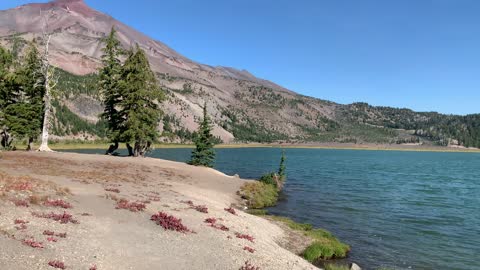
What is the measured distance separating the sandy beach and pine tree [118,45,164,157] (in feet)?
81.7

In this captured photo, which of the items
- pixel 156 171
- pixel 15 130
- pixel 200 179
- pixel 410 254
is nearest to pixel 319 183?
pixel 200 179

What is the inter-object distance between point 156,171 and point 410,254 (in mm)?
34211

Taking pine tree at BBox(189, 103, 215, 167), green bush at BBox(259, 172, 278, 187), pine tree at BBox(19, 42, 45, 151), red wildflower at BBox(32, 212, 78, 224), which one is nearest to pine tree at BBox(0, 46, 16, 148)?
pine tree at BBox(19, 42, 45, 151)

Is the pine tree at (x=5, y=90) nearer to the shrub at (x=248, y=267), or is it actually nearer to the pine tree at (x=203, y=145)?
the pine tree at (x=203, y=145)

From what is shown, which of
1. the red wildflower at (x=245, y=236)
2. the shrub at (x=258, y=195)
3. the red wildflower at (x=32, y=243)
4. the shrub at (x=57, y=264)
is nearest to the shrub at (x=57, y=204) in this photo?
the red wildflower at (x=32, y=243)

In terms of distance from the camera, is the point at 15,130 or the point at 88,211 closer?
the point at 88,211

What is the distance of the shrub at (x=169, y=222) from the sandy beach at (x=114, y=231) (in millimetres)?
341

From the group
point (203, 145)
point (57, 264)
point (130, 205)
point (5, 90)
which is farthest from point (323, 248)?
point (5, 90)

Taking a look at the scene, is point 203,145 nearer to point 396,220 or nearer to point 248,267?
point 396,220

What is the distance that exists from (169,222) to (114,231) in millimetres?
3993

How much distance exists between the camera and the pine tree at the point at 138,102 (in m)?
64.4

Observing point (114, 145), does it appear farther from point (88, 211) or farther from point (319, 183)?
point (88, 211)

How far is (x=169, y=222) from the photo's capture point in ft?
82.8

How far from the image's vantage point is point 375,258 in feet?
103
